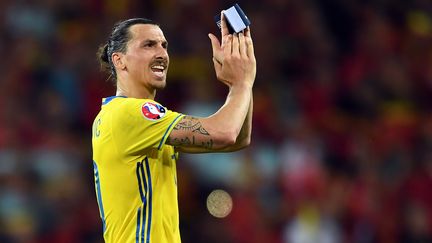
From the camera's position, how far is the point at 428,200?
8469mm

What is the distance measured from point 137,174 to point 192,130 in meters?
0.33

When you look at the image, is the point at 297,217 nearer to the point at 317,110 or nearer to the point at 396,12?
the point at 317,110

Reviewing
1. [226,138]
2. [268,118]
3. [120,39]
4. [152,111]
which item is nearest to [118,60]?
[120,39]

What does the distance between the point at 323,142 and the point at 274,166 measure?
0.53m

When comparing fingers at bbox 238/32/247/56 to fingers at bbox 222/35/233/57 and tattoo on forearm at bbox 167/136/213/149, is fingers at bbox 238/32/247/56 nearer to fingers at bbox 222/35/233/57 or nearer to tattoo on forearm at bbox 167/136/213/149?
fingers at bbox 222/35/233/57

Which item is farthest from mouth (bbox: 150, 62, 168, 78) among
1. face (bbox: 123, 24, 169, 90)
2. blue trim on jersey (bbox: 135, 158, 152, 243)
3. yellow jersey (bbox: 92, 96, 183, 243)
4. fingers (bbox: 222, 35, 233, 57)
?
blue trim on jersey (bbox: 135, 158, 152, 243)

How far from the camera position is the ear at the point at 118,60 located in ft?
15.0

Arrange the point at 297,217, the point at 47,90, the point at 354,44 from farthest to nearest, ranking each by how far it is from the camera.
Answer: the point at 354,44 → the point at 47,90 → the point at 297,217

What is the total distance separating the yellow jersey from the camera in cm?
422

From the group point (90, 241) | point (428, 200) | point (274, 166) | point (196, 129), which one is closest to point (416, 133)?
point (428, 200)

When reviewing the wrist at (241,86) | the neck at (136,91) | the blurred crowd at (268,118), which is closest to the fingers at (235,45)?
the wrist at (241,86)

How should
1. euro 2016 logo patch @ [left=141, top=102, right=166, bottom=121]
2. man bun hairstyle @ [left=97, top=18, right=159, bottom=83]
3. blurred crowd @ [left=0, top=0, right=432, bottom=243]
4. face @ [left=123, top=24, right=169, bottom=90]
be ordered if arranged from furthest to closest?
blurred crowd @ [left=0, top=0, right=432, bottom=243], man bun hairstyle @ [left=97, top=18, right=159, bottom=83], face @ [left=123, top=24, right=169, bottom=90], euro 2016 logo patch @ [left=141, top=102, right=166, bottom=121]

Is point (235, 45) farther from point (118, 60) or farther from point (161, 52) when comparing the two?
point (118, 60)

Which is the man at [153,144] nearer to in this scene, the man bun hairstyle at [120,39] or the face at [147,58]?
the face at [147,58]
